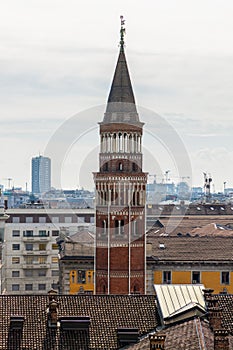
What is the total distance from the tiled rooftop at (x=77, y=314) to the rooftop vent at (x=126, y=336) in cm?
33

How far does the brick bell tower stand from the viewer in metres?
54.5

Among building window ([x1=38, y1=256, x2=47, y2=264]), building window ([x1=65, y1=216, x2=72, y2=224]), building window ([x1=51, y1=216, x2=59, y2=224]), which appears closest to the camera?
building window ([x1=38, y1=256, x2=47, y2=264])

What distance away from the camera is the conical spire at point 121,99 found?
54625 mm

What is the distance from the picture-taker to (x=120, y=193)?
54812 millimetres

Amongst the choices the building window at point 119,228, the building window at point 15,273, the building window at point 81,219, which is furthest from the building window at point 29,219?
the building window at point 119,228

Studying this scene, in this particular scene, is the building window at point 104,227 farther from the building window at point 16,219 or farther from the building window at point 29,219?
the building window at point 29,219

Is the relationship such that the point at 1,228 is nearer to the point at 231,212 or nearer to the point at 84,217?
the point at 84,217

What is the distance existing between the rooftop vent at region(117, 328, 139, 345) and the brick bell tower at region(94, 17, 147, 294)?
73.5ft

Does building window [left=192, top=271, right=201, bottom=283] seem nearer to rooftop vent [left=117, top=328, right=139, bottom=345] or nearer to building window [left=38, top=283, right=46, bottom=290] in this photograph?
building window [left=38, top=283, right=46, bottom=290]

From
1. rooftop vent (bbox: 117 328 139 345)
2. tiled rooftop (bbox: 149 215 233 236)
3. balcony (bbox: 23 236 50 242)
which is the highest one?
tiled rooftop (bbox: 149 215 233 236)

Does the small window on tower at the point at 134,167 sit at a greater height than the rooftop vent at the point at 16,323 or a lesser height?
greater

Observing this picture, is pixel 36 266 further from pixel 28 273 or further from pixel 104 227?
pixel 104 227

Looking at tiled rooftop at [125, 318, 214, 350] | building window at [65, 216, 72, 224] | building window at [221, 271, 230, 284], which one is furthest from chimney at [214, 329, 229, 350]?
building window at [65, 216, 72, 224]

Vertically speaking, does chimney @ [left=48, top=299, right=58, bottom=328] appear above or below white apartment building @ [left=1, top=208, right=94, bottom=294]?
below
